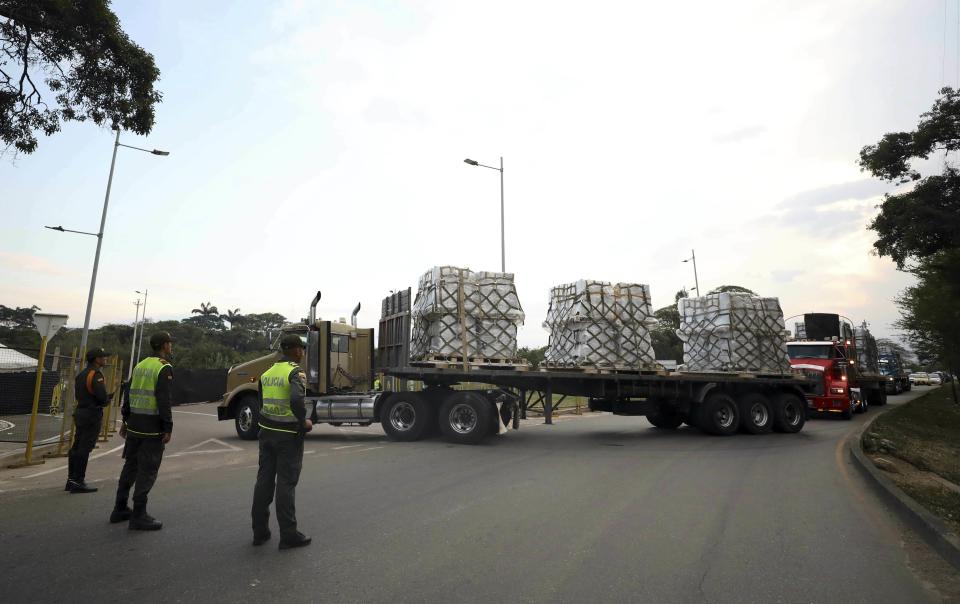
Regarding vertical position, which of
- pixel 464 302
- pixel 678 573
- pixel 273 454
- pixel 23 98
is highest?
pixel 23 98

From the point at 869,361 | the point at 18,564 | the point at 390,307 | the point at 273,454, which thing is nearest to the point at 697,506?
the point at 273,454

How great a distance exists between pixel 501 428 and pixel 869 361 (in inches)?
948

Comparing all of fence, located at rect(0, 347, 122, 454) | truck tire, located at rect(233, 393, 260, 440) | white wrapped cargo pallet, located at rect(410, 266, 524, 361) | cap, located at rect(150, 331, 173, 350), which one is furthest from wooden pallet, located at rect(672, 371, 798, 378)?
fence, located at rect(0, 347, 122, 454)

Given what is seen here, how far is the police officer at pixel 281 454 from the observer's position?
4641mm

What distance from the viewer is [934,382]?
2916 inches

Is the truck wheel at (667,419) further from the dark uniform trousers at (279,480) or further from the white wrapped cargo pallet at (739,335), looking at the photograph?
the dark uniform trousers at (279,480)

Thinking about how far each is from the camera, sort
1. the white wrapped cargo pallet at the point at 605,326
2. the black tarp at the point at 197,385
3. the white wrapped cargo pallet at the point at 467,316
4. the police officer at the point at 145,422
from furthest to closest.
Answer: the black tarp at the point at 197,385 < the white wrapped cargo pallet at the point at 605,326 < the white wrapped cargo pallet at the point at 467,316 < the police officer at the point at 145,422

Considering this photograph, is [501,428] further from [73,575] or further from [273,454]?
[73,575]

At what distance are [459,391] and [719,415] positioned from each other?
21.5ft

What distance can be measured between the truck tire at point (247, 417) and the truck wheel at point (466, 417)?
4596 millimetres

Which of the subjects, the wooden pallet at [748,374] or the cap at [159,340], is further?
the wooden pallet at [748,374]

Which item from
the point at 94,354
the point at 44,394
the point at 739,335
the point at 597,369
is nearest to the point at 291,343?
the point at 94,354

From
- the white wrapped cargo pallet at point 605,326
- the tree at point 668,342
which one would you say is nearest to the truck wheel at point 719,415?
the white wrapped cargo pallet at point 605,326

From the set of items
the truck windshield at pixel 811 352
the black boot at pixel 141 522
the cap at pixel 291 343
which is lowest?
the black boot at pixel 141 522
